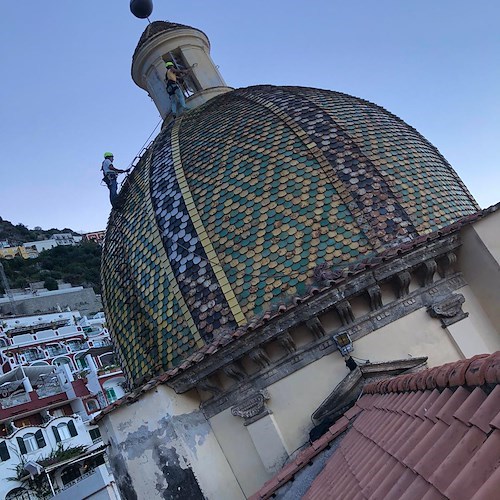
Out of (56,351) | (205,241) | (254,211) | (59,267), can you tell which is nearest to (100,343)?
(56,351)

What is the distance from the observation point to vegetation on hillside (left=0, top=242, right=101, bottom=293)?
254 ft

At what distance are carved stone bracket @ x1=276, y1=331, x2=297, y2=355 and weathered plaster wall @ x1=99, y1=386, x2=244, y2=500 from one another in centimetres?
169

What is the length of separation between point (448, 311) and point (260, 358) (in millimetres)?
2927

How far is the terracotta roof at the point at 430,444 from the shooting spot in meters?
2.20

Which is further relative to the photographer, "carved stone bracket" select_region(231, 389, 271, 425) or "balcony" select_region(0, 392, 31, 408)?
"balcony" select_region(0, 392, 31, 408)

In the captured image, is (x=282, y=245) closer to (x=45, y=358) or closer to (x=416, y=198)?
(x=416, y=198)

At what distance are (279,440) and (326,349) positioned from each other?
1457 millimetres

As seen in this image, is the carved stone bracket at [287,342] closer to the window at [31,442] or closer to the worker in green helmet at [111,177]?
the worker in green helmet at [111,177]

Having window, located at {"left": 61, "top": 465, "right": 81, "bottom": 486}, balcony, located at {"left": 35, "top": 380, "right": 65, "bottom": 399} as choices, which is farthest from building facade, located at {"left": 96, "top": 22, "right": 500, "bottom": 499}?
balcony, located at {"left": 35, "top": 380, "right": 65, "bottom": 399}

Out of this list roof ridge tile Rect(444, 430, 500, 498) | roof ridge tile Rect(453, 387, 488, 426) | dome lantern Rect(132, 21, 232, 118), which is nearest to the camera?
roof ridge tile Rect(444, 430, 500, 498)

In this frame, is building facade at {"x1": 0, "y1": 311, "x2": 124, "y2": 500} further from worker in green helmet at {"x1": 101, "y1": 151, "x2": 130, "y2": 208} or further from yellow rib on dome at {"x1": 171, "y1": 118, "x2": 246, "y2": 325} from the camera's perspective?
yellow rib on dome at {"x1": 171, "y1": 118, "x2": 246, "y2": 325}

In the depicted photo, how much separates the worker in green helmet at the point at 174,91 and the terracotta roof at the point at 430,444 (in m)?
10.3

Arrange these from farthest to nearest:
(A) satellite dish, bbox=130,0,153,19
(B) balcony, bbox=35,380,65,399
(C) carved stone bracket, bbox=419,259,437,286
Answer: (B) balcony, bbox=35,380,65,399, (A) satellite dish, bbox=130,0,153,19, (C) carved stone bracket, bbox=419,259,437,286

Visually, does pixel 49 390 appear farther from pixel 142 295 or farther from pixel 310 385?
pixel 310 385
